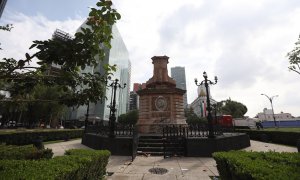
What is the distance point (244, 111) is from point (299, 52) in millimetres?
61235

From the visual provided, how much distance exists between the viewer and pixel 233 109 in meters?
77.5

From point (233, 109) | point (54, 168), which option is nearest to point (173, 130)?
point (54, 168)

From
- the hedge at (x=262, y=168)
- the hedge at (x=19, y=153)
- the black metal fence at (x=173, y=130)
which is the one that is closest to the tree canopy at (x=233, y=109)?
the black metal fence at (x=173, y=130)

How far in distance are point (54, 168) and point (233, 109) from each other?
84.3 metres

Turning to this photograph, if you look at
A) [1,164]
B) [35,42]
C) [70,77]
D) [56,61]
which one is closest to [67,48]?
[56,61]

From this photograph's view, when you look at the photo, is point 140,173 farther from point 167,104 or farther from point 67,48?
point 167,104

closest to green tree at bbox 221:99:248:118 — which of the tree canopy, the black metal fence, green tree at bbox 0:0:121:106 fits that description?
the tree canopy

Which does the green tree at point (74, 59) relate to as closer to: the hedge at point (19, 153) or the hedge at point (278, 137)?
the hedge at point (19, 153)

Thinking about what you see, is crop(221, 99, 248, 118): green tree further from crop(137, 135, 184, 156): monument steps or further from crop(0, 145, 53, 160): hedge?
crop(0, 145, 53, 160): hedge

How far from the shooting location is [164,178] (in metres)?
7.33

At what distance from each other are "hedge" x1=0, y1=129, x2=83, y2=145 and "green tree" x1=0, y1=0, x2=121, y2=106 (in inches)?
399

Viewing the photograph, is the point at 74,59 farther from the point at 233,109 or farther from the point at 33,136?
the point at 233,109

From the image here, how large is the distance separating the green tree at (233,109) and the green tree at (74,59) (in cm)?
8267

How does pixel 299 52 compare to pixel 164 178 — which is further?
pixel 299 52
